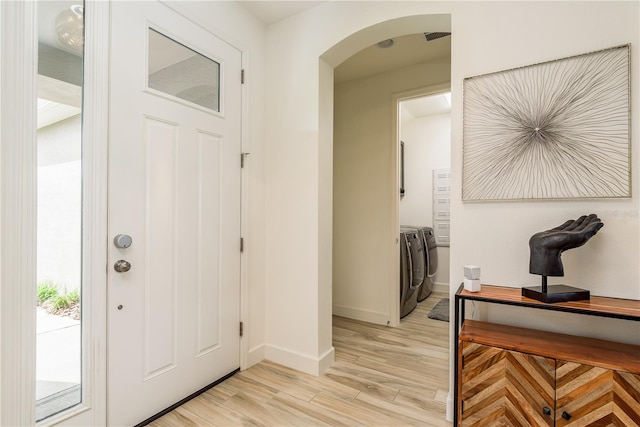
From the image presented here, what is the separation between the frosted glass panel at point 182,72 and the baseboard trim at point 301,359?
185cm

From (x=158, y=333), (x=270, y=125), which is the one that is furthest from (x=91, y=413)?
(x=270, y=125)

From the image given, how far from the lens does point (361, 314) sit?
333cm

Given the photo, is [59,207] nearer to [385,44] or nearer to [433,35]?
[385,44]

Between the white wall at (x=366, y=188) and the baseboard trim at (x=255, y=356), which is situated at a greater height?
the white wall at (x=366, y=188)

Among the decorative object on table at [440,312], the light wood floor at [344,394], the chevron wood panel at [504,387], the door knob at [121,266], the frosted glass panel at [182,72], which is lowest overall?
the light wood floor at [344,394]

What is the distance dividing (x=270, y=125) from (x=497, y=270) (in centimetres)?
187

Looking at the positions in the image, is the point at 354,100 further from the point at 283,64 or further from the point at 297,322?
the point at 297,322

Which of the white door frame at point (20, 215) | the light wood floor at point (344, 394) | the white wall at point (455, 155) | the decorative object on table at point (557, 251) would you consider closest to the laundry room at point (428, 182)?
the light wood floor at point (344, 394)

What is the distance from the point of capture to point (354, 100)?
344 cm

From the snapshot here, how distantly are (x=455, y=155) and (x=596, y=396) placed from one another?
1254 mm

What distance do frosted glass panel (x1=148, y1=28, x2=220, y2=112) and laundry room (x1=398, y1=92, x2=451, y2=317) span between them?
8.89ft

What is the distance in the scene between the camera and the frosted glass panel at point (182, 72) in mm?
1737

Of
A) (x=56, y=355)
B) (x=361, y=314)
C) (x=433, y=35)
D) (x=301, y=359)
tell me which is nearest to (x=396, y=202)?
(x=361, y=314)

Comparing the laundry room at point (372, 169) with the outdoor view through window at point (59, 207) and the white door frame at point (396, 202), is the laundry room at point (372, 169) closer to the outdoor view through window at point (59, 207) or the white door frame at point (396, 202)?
the white door frame at point (396, 202)
